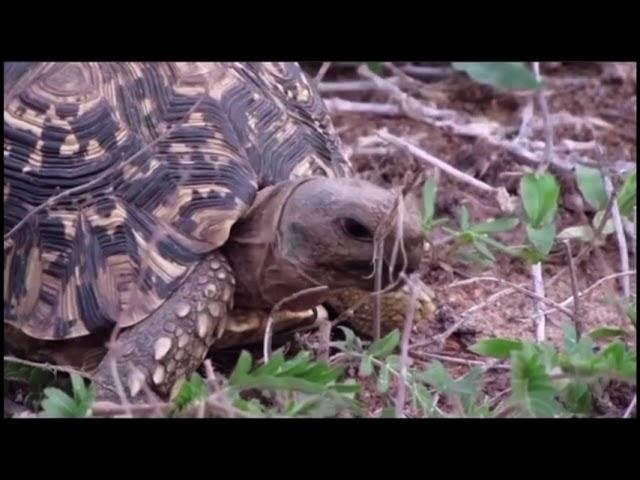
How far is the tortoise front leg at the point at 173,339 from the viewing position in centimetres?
194

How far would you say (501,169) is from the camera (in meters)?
3.15

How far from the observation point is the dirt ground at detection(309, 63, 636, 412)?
2.51 m

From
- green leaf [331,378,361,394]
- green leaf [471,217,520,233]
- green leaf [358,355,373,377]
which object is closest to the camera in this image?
green leaf [331,378,361,394]

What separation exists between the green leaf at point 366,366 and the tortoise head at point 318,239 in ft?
0.44

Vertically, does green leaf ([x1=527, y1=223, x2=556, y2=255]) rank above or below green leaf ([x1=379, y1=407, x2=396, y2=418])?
above

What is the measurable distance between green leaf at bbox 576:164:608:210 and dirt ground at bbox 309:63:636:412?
0.11 meters

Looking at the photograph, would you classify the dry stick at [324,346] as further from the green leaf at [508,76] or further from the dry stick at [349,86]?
the dry stick at [349,86]

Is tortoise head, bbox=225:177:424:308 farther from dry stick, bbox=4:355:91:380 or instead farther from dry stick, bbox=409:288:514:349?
dry stick, bbox=4:355:91:380

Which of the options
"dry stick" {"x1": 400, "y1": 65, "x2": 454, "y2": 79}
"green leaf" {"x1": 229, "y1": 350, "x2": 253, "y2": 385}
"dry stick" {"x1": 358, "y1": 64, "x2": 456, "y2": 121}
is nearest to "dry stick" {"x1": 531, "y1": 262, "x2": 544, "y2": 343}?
"green leaf" {"x1": 229, "y1": 350, "x2": 253, "y2": 385}

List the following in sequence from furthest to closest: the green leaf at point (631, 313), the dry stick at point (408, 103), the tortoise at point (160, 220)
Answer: the dry stick at point (408, 103), the green leaf at point (631, 313), the tortoise at point (160, 220)

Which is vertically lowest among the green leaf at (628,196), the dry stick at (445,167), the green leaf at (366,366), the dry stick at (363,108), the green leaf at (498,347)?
the green leaf at (366,366)

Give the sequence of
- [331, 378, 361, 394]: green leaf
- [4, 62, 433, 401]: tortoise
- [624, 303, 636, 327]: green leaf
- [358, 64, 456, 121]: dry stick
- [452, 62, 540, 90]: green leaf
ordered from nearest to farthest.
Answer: [452, 62, 540, 90]: green leaf < [331, 378, 361, 394]: green leaf < [4, 62, 433, 401]: tortoise < [624, 303, 636, 327]: green leaf < [358, 64, 456, 121]: dry stick

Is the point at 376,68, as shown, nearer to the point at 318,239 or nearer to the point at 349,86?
the point at 349,86

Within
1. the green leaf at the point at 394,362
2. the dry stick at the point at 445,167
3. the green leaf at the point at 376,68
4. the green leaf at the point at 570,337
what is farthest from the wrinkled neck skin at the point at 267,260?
the green leaf at the point at 376,68
